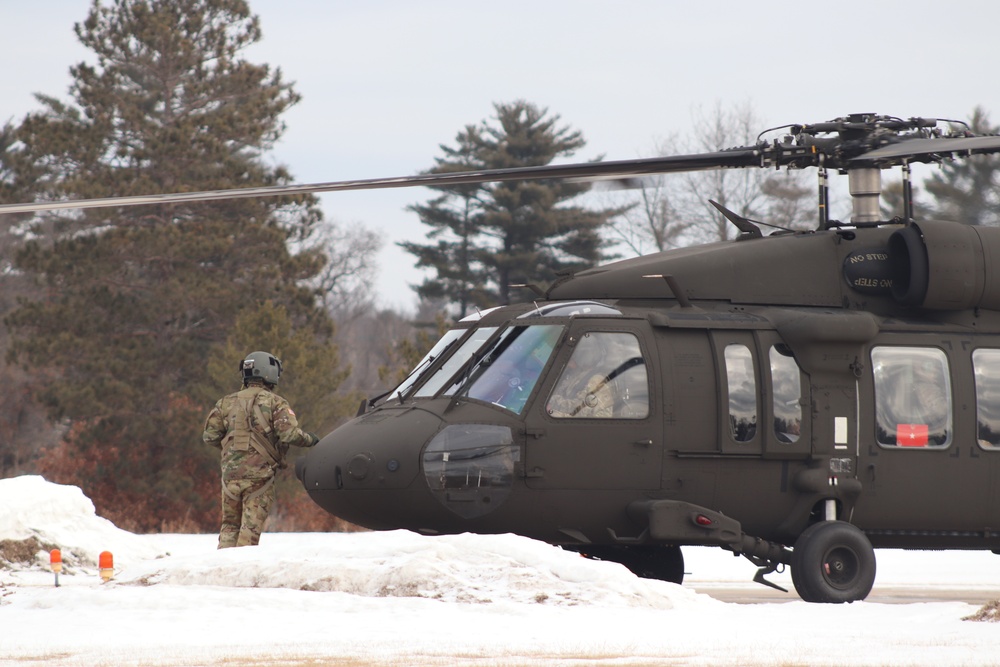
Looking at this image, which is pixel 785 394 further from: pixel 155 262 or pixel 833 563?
pixel 155 262

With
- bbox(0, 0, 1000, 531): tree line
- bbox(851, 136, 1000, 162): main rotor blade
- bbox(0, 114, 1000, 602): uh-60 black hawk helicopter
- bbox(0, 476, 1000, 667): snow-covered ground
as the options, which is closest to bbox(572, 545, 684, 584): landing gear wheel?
bbox(0, 114, 1000, 602): uh-60 black hawk helicopter

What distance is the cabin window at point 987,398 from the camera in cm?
1178

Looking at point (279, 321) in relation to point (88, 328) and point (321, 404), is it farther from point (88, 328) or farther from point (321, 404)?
point (88, 328)

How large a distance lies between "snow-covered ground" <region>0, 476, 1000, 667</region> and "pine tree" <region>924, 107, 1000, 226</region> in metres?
22.1

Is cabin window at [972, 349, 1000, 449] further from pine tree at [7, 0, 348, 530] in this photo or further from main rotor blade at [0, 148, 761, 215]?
pine tree at [7, 0, 348, 530]

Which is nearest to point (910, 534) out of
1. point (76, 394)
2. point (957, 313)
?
point (957, 313)

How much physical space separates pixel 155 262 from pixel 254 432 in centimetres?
2506

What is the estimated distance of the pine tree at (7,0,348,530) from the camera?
1324 inches

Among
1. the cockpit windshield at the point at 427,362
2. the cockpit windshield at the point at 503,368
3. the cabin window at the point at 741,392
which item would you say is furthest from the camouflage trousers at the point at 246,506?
the cabin window at the point at 741,392

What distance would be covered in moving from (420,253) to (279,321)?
56.9ft

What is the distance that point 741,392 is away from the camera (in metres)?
11.2

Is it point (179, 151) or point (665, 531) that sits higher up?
point (179, 151)

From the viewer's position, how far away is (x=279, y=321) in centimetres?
3042

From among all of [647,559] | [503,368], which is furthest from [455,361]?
[647,559]
